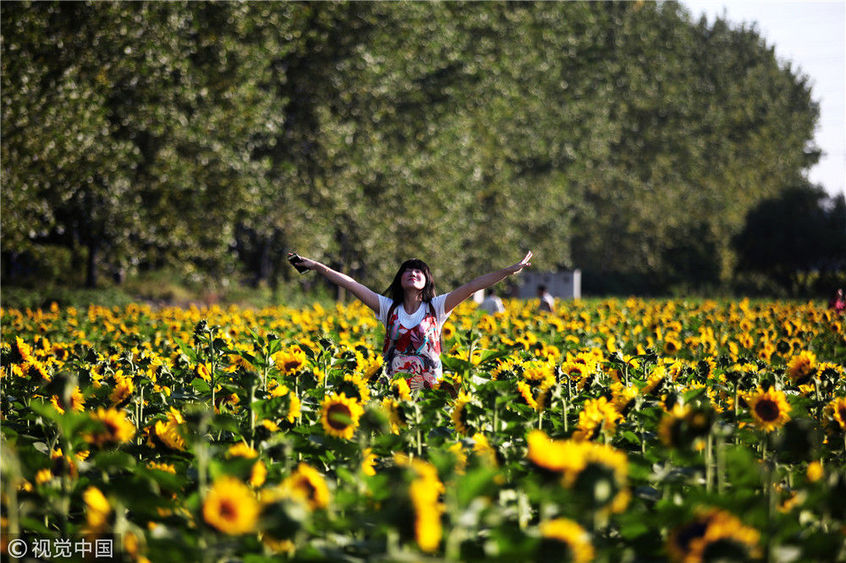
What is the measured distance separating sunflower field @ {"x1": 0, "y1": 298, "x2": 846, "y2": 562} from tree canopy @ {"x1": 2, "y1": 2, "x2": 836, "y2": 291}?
45.4 ft

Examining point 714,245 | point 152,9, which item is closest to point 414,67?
point 152,9

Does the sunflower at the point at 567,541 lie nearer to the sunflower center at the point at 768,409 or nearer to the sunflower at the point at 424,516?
the sunflower at the point at 424,516

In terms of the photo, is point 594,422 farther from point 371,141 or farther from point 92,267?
point 371,141

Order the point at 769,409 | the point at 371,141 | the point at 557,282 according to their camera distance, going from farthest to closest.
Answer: the point at 557,282
the point at 371,141
the point at 769,409

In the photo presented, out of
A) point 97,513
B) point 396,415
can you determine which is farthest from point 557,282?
point 97,513

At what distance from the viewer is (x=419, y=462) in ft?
8.97

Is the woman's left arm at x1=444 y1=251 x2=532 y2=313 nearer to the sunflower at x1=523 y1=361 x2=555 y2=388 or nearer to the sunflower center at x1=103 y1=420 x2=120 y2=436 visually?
the sunflower at x1=523 y1=361 x2=555 y2=388

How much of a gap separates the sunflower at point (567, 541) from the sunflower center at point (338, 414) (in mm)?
1176

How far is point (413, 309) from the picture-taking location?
5.28 metres

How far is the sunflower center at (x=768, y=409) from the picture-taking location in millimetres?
2941

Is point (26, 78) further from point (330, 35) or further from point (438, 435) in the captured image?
point (438, 435)

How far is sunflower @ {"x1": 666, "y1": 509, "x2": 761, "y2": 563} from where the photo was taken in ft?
5.31

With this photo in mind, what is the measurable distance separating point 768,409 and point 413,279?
8.27ft

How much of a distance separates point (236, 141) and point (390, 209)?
272 inches
